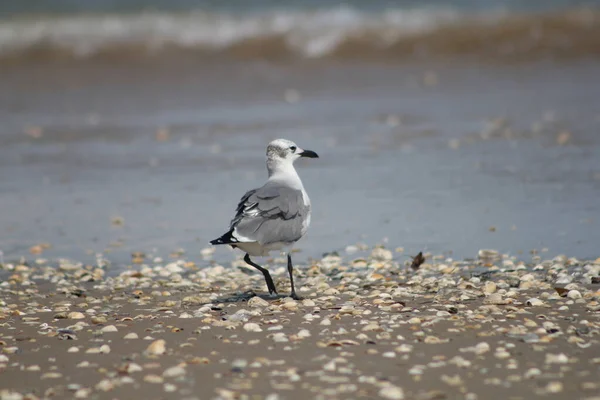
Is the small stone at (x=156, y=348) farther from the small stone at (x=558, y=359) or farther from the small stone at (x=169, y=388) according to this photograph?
the small stone at (x=558, y=359)

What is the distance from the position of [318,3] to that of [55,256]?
23.2 m

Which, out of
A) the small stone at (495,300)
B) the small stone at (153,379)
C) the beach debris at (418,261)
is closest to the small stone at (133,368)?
the small stone at (153,379)

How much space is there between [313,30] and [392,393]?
22.3m

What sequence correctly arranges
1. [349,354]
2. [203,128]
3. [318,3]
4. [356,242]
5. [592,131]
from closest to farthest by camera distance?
[349,354] < [356,242] < [592,131] < [203,128] < [318,3]

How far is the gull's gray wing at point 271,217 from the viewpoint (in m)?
7.36

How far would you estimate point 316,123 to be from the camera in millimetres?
16375

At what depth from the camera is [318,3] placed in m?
31.4

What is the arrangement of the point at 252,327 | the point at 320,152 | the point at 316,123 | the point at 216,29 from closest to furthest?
the point at 252,327
the point at 320,152
the point at 316,123
the point at 216,29

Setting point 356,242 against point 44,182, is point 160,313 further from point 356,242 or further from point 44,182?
point 44,182

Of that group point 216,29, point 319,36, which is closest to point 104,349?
point 319,36

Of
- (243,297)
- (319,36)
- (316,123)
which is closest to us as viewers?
(243,297)

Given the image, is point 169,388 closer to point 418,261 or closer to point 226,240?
point 226,240

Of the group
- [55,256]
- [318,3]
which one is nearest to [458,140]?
[55,256]

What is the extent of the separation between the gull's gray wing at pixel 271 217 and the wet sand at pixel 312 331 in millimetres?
519
